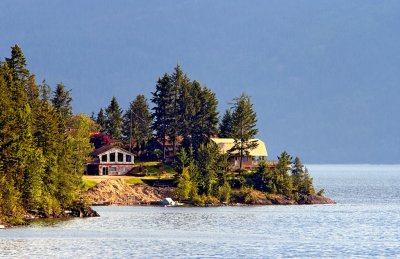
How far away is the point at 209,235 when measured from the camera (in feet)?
367

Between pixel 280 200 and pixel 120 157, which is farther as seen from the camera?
pixel 120 157

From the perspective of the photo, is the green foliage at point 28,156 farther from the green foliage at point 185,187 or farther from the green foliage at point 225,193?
the green foliage at point 225,193

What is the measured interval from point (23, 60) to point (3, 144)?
25.9 metres

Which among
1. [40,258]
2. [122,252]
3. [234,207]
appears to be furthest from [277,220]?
[40,258]

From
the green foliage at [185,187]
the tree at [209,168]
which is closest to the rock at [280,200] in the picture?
the tree at [209,168]

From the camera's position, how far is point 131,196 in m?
171

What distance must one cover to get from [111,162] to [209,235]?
285ft

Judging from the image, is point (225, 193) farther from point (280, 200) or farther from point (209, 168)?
point (280, 200)

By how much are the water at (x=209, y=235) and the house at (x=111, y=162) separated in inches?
1394

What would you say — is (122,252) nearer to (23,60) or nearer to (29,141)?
(29,141)

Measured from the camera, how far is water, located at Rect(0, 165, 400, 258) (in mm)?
91062

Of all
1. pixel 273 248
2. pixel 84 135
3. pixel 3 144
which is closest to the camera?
pixel 273 248

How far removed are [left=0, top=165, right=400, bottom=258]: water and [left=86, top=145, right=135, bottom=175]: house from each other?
35.4 metres

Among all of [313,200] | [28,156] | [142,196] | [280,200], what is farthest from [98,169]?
[28,156]
